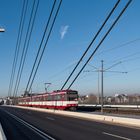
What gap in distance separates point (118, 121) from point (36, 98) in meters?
50.3

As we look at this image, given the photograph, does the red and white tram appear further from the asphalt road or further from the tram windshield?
the asphalt road

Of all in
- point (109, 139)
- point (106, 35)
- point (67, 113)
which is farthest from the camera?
point (67, 113)

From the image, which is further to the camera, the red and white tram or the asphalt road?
the red and white tram

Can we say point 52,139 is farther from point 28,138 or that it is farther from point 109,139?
point 109,139

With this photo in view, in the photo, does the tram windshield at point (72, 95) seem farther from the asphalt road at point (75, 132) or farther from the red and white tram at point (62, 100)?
the asphalt road at point (75, 132)

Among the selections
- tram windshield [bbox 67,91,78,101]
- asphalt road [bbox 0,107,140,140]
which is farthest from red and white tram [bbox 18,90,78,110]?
asphalt road [bbox 0,107,140,140]

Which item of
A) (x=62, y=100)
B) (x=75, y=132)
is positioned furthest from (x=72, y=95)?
(x=75, y=132)

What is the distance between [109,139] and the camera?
1391 cm

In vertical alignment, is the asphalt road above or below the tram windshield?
below

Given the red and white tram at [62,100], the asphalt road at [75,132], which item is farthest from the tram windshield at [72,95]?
the asphalt road at [75,132]

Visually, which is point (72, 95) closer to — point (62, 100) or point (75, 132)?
point (62, 100)

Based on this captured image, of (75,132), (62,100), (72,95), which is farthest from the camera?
(62,100)

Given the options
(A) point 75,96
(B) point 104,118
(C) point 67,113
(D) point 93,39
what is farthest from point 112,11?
(A) point 75,96

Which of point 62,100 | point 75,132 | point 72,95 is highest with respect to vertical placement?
point 72,95
